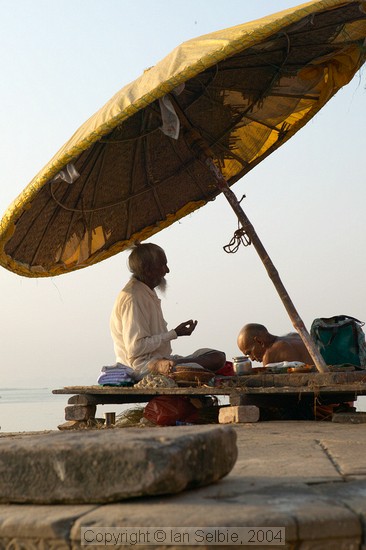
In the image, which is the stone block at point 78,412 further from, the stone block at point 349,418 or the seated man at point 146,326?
the stone block at point 349,418

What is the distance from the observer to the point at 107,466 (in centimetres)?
267

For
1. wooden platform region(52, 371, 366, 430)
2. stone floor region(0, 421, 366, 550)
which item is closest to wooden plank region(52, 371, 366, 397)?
wooden platform region(52, 371, 366, 430)

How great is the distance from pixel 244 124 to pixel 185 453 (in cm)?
Answer: 541

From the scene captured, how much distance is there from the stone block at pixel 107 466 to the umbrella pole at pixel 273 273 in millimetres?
3469

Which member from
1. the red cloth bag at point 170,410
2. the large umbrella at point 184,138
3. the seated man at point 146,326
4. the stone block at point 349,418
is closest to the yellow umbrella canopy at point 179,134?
the large umbrella at point 184,138

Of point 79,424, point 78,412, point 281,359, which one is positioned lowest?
point 79,424

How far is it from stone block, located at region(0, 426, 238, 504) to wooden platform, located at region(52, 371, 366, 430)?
313 cm

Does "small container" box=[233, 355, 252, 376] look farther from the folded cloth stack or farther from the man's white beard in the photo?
the man's white beard

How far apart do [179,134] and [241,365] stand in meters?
2.27

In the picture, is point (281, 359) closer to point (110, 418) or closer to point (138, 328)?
point (138, 328)

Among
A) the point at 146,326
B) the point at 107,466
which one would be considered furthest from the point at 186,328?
the point at 107,466

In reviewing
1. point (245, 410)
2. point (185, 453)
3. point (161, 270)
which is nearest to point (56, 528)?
point (185, 453)

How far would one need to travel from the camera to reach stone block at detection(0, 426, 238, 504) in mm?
2639

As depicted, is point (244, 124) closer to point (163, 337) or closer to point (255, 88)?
point (255, 88)
